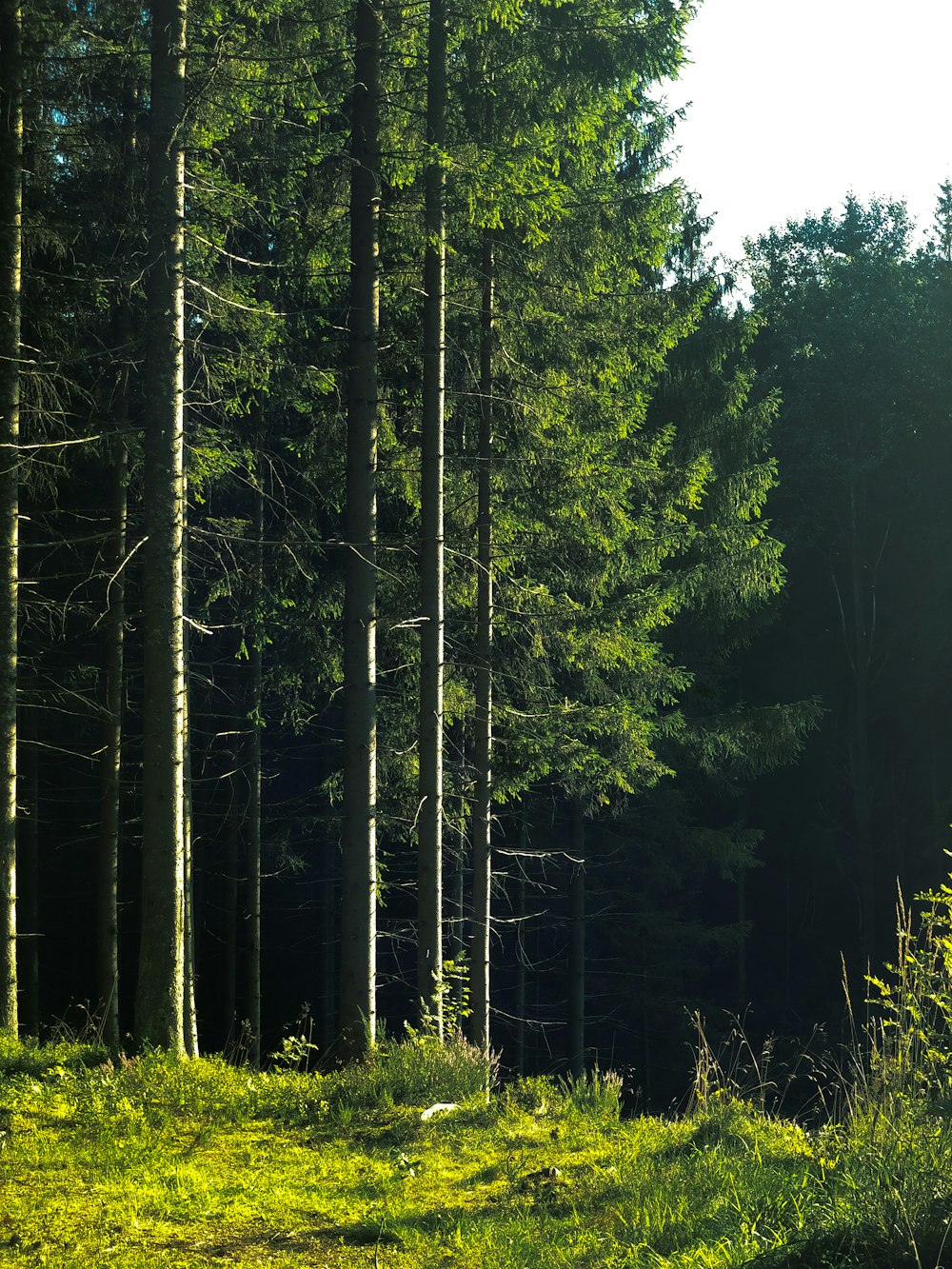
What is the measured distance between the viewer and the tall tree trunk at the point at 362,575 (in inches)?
360

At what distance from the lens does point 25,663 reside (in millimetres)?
13570

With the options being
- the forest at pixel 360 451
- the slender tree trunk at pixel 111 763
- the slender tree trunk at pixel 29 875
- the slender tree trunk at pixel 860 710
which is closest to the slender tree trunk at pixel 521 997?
the forest at pixel 360 451

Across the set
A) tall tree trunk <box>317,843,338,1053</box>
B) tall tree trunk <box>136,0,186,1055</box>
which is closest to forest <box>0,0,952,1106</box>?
tall tree trunk <box>136,0,186,1055</box>

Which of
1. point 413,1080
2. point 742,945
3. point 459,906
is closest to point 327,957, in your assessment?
point 459,906

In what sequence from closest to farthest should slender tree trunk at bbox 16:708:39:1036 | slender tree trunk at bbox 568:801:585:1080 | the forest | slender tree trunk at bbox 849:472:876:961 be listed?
the forest
slender tree trunk at bbox 16:708:39:1036
slender tree trunk at bbox 568:801:585:1080
slender tree trunk at bbox 849:472:876:961

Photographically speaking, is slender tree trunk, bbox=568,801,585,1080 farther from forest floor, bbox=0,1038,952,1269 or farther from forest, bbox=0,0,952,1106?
forest floor, bbox=0,1038,952,1269

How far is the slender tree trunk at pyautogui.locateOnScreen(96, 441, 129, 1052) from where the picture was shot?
12.5 m

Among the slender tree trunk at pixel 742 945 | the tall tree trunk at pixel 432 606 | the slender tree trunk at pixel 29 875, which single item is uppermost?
the tall tree trunk at pixel 432 606

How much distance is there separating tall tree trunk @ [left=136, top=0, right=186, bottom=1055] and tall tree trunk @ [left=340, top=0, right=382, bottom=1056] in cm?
149

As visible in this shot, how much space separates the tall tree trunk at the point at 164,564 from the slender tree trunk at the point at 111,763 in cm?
424

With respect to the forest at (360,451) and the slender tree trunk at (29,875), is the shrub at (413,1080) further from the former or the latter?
the slender tree trunk at (29,875)

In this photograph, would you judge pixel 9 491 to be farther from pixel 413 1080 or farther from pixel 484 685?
pixel 413 1080

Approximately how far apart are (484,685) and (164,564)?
4841 mm

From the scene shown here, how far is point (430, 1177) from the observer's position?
5.64 m
